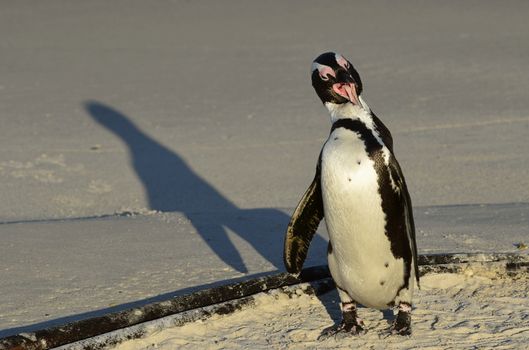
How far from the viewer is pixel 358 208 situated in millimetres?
3811

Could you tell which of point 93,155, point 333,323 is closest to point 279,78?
point 93,155

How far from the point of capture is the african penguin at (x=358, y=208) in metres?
3.79

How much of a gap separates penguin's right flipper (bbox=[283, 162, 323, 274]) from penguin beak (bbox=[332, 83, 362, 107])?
31 cm

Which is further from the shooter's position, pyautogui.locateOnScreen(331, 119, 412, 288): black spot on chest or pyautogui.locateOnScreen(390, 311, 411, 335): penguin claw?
pyautogui.locateOnScreen(390, 311, 411, 335): penguin claw

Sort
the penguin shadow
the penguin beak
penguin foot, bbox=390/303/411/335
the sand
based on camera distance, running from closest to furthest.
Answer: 1. the penguin beak
2. penguin foot, bbox=390/303/411/335
3. the sand
4. the penguin shadow

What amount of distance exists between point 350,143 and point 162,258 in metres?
1.47

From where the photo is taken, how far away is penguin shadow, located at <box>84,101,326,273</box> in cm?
521

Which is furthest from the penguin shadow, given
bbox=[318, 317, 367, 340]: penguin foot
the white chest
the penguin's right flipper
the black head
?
the black head

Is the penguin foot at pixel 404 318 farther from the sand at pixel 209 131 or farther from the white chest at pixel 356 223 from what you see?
the sand at pixel 209 131

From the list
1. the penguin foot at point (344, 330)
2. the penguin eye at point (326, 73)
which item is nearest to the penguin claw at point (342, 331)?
the penguin foot at point (344, 330)

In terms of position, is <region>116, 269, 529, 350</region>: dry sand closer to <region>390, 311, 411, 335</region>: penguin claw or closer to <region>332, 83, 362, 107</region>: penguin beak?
<region>390, 311, 411, 335</region>: penguin claw

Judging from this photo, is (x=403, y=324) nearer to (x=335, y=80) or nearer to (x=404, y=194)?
(x=404, y=194)

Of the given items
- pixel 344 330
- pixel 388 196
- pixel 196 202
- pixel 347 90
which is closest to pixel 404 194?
pixel 388 196

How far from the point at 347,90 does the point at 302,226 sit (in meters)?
0.52
